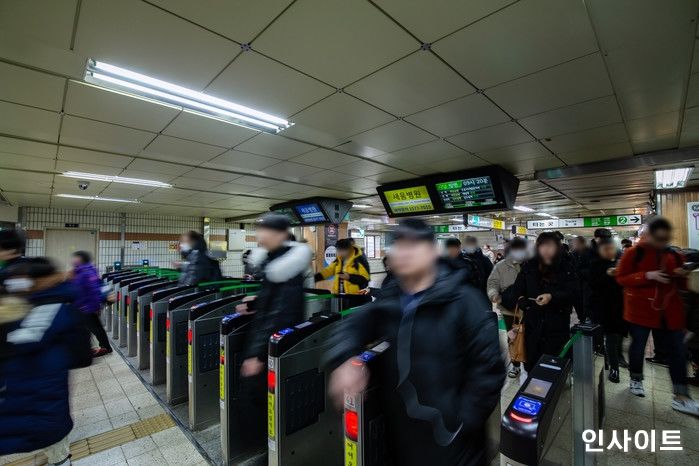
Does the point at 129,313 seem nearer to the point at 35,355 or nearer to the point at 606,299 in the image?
the point at 35,355

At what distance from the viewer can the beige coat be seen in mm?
3373

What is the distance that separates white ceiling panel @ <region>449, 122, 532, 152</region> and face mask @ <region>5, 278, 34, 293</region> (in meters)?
3.64

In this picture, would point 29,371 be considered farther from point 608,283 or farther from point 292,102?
point 608,283

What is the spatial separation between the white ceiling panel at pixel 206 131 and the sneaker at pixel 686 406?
4.60m

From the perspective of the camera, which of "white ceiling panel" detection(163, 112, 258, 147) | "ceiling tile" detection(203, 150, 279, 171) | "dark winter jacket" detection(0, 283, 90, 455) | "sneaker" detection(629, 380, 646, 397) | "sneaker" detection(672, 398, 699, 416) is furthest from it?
"ceiling tile" detection(203, 150, 279, 171)

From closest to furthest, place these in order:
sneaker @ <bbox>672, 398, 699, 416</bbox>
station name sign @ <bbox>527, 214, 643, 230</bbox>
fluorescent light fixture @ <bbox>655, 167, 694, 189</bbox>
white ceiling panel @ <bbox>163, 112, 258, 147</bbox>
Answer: sneaker @ <bbox>672, 398, 699, 416</bbox> < white ceiling panel @ <bbox>163, 112, 258, 147</bbox> < fluorescent light fixture @ <bbox>655, 167, 694, 189</bbox> < station name sign @ <bbox>527, 214, 643, 230</bbox>

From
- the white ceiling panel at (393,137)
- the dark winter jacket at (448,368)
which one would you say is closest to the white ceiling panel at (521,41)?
the white ceiling panel at (393,137)

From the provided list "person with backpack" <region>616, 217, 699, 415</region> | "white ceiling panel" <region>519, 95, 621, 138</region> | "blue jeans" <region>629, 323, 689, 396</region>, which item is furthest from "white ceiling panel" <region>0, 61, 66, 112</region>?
"blue jeans" <region>629, 323, 689, 396</region>

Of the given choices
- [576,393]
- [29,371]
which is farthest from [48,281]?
[576,393]

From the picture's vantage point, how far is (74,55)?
6.77ft

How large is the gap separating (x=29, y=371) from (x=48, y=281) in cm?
43

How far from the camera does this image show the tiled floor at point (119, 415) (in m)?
2.40

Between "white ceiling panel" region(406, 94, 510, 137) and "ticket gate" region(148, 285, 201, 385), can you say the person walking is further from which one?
"white ceiling panel" region(406, 94, 510, 137)

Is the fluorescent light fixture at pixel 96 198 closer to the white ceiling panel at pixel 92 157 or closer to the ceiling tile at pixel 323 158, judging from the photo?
the white ceiling panel at pixel 92 157
